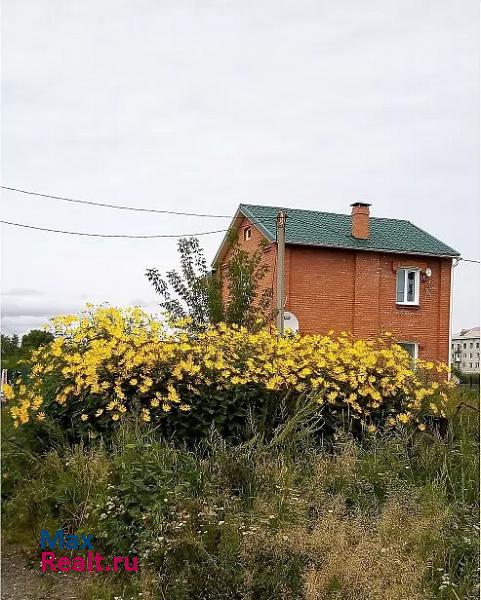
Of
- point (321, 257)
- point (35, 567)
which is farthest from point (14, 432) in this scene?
point (321, 257)

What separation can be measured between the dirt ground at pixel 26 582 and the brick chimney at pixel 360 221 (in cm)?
1651

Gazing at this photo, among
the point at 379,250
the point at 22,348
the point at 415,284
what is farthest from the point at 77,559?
the point at 415,284

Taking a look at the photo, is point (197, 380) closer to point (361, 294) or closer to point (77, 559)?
point (77, 559)

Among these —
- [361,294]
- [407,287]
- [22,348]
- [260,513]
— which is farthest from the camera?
[407,287]

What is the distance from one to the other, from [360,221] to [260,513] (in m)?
16.5

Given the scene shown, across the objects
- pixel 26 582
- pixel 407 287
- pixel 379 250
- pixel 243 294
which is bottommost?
pixel 26 582

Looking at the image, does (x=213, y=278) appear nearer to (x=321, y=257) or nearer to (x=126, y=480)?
(x=126, y=480)

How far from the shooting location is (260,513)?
3.88 metres

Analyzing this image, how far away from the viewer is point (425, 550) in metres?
3.62

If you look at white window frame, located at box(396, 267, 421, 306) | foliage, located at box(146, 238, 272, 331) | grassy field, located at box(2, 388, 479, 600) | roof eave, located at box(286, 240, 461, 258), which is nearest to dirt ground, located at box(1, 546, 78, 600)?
grassy field, located at box(2, 388, 479, 600)

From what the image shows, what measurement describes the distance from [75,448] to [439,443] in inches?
108

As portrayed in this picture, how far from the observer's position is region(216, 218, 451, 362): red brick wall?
18438 mm

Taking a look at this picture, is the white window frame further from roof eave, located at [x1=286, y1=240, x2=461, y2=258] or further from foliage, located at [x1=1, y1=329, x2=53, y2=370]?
foliage, located at [x1=1, y1=329, x2=53, y2=370]

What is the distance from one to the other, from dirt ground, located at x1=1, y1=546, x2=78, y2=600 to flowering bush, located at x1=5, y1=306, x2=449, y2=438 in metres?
1.02
